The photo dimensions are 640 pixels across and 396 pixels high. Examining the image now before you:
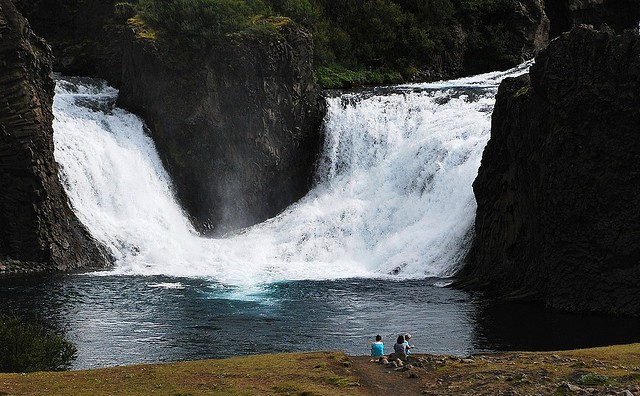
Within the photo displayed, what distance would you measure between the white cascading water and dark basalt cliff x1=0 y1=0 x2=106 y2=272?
3.58 metres

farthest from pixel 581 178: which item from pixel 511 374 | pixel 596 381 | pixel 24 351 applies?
pixel 24 351

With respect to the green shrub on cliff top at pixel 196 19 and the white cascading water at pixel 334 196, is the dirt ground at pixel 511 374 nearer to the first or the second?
the white cascading water at pixel 334 196

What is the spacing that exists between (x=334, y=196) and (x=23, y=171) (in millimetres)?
21714

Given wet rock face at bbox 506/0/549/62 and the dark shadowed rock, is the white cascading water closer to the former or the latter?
the dark shadowed rock

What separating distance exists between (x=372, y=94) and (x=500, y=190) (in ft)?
67.1

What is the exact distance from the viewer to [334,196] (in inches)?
2825

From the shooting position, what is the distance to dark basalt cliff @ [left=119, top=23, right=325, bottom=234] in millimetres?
72125

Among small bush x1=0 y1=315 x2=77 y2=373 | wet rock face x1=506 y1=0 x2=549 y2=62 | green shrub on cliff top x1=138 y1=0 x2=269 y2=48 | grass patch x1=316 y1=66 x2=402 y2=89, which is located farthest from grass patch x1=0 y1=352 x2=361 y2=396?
wet rock face x1=506 y1=0 x2=549 y2=62

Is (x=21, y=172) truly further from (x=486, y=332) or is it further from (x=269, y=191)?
(x=486, y=332)

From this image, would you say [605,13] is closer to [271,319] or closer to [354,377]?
[271,319]

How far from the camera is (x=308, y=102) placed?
7462 cm

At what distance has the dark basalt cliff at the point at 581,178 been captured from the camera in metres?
50.2

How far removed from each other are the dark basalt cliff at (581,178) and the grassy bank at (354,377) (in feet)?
54.0

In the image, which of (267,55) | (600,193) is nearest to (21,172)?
(267,55)
